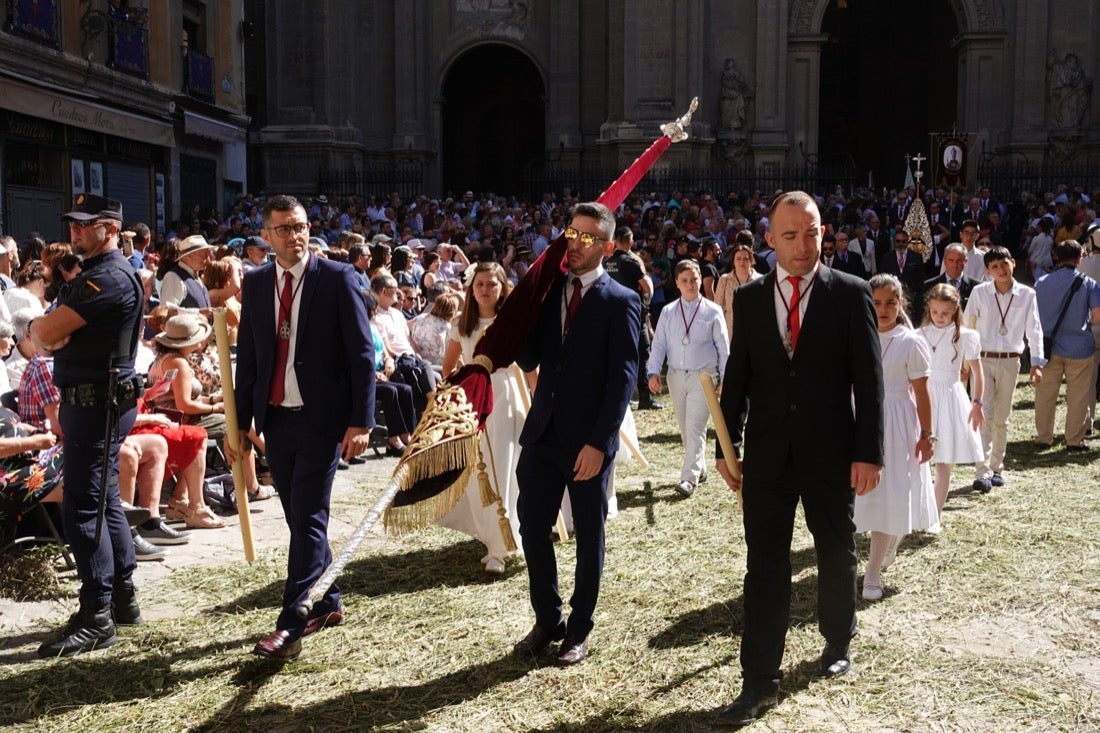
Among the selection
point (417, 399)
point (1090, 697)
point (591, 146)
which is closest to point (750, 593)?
point (1090, 697)

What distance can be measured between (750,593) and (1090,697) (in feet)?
5.19

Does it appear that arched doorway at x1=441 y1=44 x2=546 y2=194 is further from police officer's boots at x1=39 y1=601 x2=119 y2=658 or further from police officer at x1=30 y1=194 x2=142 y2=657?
police officer's boots at x1=39 y1=601 x2=119 y2=658

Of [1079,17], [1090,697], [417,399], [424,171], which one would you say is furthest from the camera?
[424,171]

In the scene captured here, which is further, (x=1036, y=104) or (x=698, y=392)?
(x=1036, y=104)

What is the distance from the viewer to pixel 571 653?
535cm

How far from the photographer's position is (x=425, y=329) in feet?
39.4

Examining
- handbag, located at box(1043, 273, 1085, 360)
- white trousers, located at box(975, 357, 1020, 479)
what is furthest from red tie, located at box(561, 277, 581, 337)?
handbag, located at box(1043, 273, 1085, 360)

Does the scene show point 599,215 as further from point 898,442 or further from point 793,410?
point 898,442

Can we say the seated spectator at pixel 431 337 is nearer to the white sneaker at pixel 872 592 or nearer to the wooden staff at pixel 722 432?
the white sneaker at pixel 872 592

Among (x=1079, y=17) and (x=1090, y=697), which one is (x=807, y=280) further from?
(x=1079, y=17)

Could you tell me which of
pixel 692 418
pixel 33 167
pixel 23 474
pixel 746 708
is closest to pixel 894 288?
pixel 746 708

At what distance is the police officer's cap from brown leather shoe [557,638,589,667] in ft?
10.00

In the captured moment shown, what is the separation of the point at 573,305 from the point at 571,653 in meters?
1.63

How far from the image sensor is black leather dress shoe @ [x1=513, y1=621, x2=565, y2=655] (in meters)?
5.46
